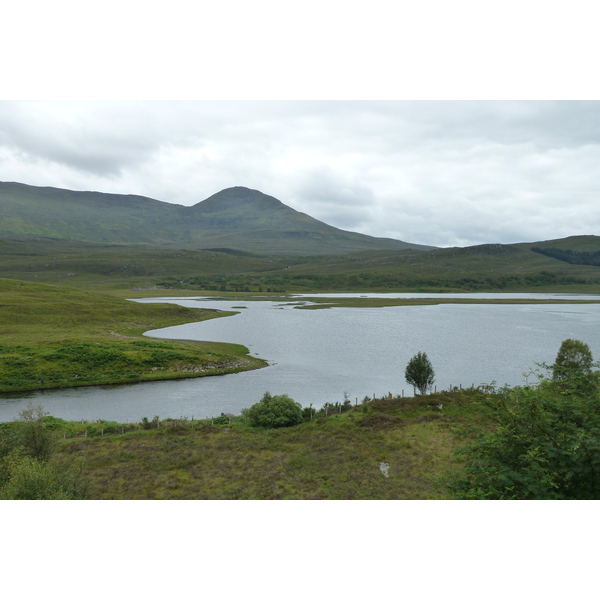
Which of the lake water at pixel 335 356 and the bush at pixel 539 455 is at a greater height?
the bush at pixel 539 455

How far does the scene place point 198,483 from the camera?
32.2 metres

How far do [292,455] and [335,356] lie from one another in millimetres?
44540

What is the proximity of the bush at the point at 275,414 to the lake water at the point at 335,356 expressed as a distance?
22.3 ft

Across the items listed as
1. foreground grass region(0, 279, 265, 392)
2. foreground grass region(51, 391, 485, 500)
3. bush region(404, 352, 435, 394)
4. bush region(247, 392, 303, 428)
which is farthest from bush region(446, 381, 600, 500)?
foreground grass region(0, 279, 265, 392)

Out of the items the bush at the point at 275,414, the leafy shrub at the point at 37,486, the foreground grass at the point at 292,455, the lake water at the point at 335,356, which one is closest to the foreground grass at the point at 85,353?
the lake water at the point at 335,356

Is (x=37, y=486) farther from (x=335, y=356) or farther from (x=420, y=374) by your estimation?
(x=335, y=356)

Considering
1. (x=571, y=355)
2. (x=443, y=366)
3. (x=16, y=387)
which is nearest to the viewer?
(x=571, y=355)

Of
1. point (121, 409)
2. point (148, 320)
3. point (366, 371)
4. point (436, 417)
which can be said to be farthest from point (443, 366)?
point (148, 320)

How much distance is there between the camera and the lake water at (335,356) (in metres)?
55.9

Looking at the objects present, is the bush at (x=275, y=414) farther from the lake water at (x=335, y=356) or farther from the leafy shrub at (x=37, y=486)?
the leafy shrub at (x=37, y=486)

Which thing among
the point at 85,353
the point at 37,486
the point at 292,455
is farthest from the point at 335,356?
the point at 37,486

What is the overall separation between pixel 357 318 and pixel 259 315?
105ft

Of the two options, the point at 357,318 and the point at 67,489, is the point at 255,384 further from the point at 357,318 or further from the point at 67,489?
the point at 357,318

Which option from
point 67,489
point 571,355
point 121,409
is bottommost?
point 121,409
